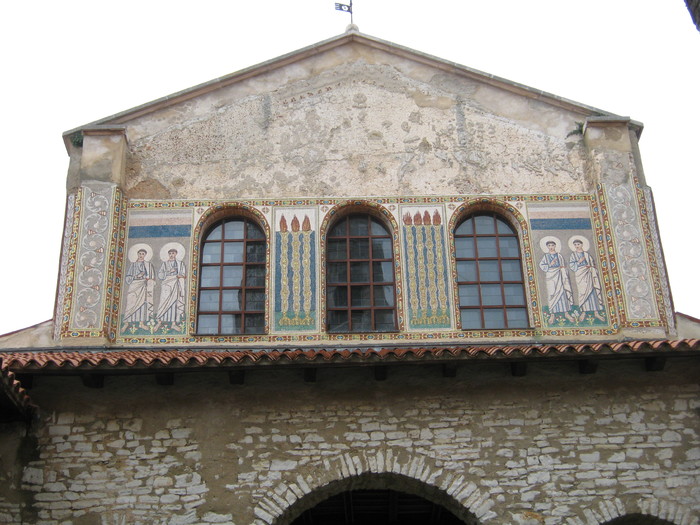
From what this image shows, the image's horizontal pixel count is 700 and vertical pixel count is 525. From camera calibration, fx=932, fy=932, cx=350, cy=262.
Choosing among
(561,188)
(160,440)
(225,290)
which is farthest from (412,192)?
(160,440)

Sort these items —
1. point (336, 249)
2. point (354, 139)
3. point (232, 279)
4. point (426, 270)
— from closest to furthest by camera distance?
point (426, 270) → point (232, 279) → point (336, 249) → point (354, 139)

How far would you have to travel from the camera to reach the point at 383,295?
46.1ft

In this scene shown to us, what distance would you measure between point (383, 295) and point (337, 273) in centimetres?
80

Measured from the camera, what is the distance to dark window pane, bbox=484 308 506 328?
543 inches

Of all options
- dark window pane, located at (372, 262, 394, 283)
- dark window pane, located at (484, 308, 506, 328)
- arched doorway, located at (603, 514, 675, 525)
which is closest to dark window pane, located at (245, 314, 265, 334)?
dark window pane, located at (372, 262, 394, 283)

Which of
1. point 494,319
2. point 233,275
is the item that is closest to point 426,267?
point 494,319

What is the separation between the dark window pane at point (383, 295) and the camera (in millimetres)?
13984

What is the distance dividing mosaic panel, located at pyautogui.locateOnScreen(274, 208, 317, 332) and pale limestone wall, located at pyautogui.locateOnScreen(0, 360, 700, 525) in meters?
1.81

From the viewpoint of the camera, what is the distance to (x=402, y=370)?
39.5 ft

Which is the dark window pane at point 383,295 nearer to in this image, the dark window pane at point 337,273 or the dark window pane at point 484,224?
the dark window pane at point 337,273

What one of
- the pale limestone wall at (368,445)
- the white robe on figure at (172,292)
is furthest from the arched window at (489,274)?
the white robe on figure at (172,292)

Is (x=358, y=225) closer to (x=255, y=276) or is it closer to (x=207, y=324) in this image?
(x=255, y=276)

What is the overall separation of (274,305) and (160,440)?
296 cm

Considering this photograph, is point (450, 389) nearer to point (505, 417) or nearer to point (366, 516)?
point (505, 417)
